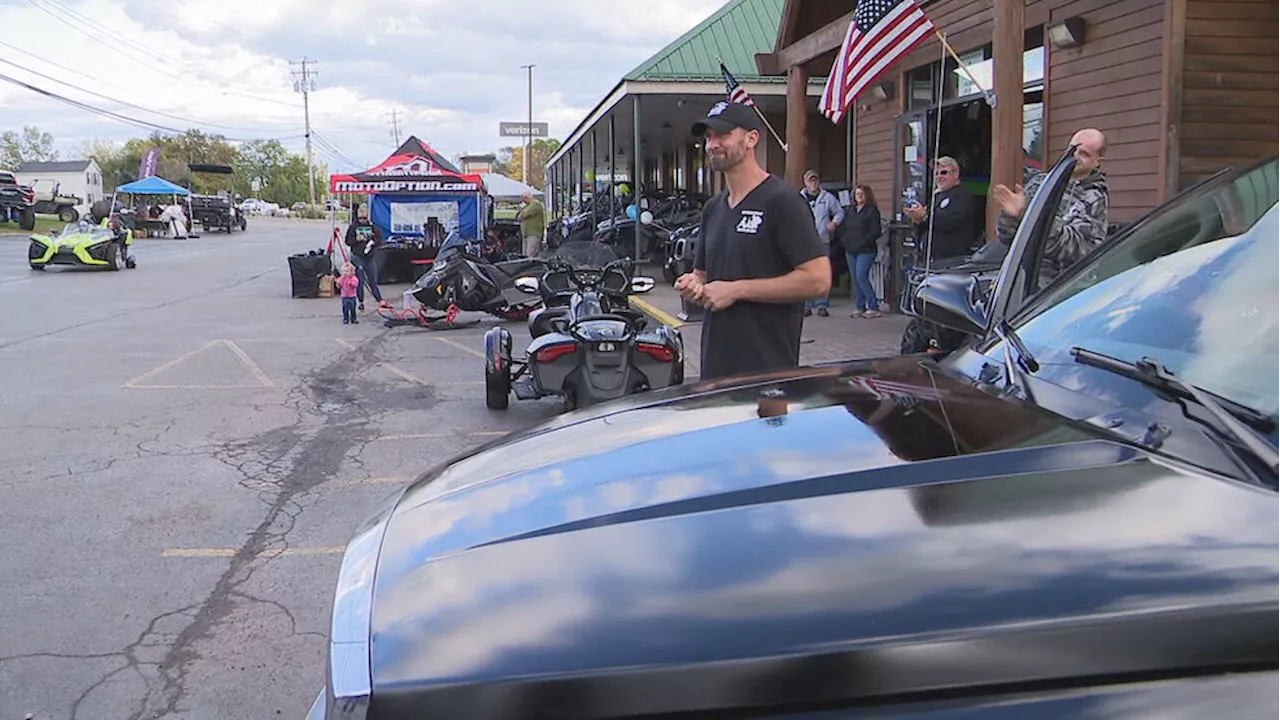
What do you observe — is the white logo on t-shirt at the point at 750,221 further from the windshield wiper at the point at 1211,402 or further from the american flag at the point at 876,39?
the american flag at the point at 876,39

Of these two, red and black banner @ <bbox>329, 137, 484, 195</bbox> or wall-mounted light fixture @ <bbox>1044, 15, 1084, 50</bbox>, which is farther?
red and black banner @ <bbox>329, 137, 484, 195</bbox>

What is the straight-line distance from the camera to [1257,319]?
1.90 m

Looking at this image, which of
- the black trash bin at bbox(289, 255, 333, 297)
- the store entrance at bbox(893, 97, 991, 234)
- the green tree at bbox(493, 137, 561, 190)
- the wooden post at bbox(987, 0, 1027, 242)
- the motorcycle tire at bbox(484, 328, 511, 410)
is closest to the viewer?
the motorcycle tire at bbox(484, 328, 511, 410)

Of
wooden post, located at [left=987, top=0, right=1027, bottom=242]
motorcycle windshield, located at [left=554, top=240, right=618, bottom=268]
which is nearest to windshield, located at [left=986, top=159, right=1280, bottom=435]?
wooden post, located at [left=987, top=0, right=1027, bottom=242]

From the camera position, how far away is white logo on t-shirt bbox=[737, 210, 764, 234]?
380cm

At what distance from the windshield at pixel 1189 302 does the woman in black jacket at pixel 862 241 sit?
9.71m

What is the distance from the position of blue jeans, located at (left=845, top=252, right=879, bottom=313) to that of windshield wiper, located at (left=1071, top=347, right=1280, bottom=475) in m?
10.5

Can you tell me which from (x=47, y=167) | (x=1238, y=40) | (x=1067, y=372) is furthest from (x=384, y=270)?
(x=47, y=167)

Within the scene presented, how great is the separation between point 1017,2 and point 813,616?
782 centimetres

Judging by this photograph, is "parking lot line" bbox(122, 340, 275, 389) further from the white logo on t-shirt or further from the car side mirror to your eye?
the car side mirror

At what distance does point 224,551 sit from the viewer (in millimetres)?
4781

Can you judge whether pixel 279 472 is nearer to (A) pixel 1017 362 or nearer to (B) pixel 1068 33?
(A) pixel 1017 362

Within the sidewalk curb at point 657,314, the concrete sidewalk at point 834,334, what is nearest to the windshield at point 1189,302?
the concrete sidewalk at point 834,334

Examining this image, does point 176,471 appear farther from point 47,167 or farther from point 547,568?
point 47,167
